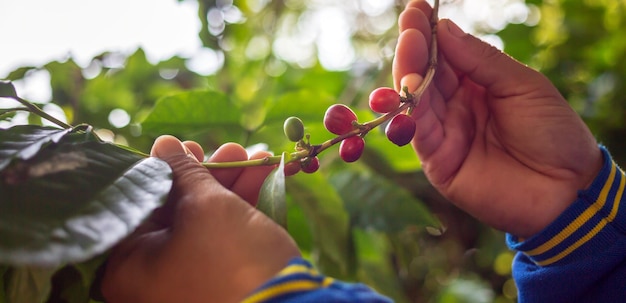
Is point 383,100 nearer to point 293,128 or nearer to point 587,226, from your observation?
point 293,128

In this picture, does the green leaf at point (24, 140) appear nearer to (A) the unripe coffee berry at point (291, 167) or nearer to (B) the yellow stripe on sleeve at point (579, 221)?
(A) the unripe coffee berry at point (291, 167)

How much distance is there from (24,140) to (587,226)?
60 centimetres

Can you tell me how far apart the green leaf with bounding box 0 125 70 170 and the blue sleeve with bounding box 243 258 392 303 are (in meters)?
0.18

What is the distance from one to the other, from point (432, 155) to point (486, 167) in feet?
0.23

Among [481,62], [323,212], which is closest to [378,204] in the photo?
[323,212]

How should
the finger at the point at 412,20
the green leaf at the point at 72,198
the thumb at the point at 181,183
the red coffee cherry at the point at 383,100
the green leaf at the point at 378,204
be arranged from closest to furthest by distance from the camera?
1. the green leaf at the point at 72,198
2. the thumb at the point at 181,183
3. the red coffee cherry at the point at 383,100
4. the finger at the point at 412,20
5. the green leaf at the point at 378,204

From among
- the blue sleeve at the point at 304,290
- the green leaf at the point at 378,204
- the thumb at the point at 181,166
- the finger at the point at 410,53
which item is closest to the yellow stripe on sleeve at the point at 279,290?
the blue sleeve at the point at 304,290

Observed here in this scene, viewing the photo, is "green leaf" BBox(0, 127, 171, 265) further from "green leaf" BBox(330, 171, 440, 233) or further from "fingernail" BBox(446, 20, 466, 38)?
"green leaf" BBox(330, 171, 440, 233)

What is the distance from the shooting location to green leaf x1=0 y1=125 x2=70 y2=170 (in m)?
0.38

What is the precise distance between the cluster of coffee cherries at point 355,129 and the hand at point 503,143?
0.40ft

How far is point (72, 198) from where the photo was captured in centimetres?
36

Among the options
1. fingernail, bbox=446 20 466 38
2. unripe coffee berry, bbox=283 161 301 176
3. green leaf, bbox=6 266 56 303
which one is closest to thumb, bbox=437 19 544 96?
fingernail, bbox=446 20 466 38

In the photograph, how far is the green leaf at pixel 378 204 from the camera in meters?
0.88

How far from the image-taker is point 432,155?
75 cm
